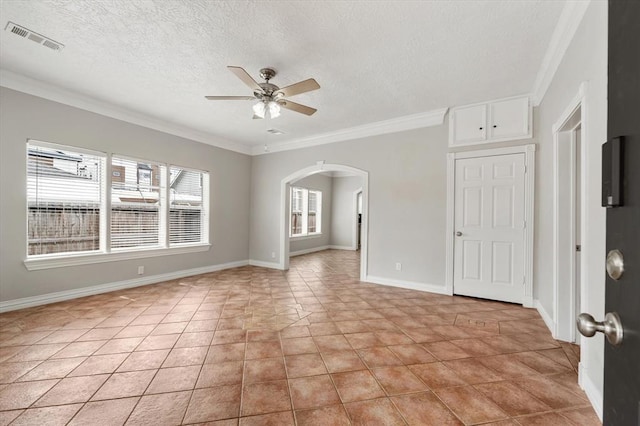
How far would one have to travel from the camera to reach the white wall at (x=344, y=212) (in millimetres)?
9664

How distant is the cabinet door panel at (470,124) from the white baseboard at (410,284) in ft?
7.46

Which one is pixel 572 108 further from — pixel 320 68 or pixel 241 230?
pixel 241 230

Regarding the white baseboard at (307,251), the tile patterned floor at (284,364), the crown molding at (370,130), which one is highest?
the crown molding at (370,130)

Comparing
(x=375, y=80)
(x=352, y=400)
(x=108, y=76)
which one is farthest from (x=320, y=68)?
(x=352, y=400)

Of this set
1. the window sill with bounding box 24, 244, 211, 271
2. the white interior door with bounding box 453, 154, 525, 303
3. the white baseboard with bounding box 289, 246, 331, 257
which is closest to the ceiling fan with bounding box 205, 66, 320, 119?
the white interior door with bounding box 453, 154, 525, 303

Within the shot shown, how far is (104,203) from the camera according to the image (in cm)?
423

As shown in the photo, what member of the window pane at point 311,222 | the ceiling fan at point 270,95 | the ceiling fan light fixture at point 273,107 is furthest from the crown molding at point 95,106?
the window pane at point 311,222

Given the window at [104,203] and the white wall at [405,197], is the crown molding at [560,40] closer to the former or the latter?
the white wall at [405,197]

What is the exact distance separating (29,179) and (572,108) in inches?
235

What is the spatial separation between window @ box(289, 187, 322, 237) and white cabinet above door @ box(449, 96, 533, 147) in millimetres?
4994

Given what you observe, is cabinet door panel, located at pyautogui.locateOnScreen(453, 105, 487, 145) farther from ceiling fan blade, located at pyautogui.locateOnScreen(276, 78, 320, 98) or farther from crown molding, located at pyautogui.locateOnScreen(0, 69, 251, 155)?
crown molding, located at pyautogui.locateOnScreen(0, 69, 251, 155)

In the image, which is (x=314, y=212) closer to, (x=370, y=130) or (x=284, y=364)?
(x=370, y=130)

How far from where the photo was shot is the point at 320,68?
10.1 feet

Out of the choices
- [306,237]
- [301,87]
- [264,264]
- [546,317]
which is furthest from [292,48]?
[306,237]
